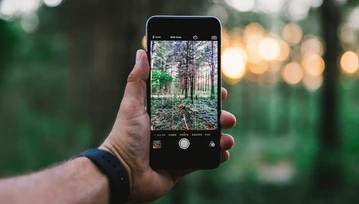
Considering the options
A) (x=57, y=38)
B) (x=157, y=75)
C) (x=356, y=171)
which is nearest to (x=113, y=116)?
(x=57, y=38)

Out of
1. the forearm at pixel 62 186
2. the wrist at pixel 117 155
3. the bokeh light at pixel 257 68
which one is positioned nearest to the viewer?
the forearm at pixel 62 186

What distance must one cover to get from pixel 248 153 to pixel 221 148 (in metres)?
4.79

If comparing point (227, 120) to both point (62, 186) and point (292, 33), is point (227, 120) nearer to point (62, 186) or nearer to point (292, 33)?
point (62, 186)

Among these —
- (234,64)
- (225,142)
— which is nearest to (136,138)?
(225,142)

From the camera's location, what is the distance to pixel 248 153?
265 inches

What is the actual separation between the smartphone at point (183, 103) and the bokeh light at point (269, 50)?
5.04 meters

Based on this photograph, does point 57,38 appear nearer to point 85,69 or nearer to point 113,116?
point 85,69

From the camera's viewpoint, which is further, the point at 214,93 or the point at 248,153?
the point at 248,153

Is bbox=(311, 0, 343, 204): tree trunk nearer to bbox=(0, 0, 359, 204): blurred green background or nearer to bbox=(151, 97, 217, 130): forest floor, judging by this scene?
bbox=(0, 0, 359, 204): blurred green background

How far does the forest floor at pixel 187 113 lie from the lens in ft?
6.72

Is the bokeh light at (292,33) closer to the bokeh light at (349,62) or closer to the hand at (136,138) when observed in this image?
the bokeh light at (349,62)

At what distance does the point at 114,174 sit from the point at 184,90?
1.64 feet

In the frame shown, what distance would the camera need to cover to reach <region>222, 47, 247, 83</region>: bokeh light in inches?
257

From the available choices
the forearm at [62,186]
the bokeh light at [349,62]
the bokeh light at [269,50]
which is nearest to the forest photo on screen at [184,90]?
the forearm at [62,186]
